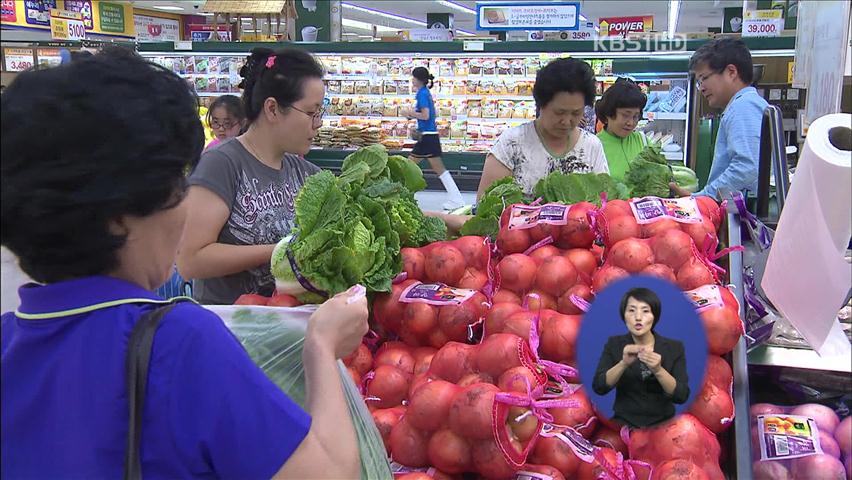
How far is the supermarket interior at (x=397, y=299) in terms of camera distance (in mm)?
799

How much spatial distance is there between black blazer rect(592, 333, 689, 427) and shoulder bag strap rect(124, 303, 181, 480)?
0.53 metres

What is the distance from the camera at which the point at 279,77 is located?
2262mm

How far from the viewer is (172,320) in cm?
82

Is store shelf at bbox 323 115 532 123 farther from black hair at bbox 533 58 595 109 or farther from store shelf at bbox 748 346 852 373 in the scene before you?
store shelf at bbox 748 346 852 373

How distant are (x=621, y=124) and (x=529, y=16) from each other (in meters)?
4.69

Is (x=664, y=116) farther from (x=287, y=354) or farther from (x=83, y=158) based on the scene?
(x=83, y=158)

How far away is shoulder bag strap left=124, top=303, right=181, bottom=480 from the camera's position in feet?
2.59

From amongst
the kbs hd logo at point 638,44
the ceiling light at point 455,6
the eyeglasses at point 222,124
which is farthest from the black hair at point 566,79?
the ceiling light at point 455,6

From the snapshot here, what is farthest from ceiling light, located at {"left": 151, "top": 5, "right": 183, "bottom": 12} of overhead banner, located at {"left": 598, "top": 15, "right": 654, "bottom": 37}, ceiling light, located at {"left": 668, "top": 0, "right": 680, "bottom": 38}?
ceiling light, located at {"left": 668, "top": 0, "right": 680, "bottom": 38}

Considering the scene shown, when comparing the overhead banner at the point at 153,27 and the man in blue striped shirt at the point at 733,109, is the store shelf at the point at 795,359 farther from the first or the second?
the overhead banner at the point at 153,27

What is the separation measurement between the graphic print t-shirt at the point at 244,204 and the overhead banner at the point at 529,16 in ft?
22.4

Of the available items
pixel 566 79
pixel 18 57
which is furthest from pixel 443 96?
pixel 566 79

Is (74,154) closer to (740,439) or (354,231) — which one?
(354,231)

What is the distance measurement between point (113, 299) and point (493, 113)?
8.68 m
